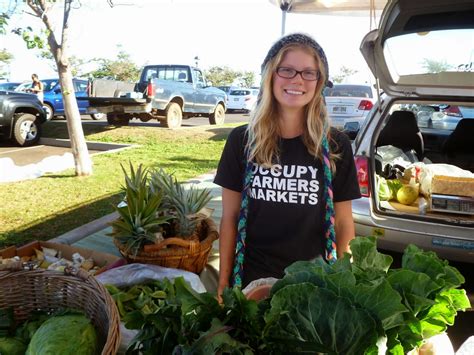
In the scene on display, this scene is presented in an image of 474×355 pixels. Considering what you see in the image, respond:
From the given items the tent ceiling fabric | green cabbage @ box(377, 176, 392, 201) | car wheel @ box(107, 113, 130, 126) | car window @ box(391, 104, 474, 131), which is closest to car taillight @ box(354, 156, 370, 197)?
green cabbage @ box(377, 176, 392, 201)

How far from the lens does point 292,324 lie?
2.67ft

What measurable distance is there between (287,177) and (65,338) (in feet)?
3.77

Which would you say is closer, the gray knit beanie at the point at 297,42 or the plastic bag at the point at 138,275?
the gray knit beanie at the point at 297,42

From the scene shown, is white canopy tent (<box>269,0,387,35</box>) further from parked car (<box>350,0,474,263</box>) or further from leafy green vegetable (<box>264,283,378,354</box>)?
leafy green vegetable (<box>264,283,378,354</box>)

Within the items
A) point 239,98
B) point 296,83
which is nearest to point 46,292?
point 296,83

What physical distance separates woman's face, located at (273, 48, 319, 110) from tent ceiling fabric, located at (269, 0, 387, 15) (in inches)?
142

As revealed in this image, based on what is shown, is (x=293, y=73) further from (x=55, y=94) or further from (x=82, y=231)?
(x=55, y=94)

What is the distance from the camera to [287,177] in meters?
1.92

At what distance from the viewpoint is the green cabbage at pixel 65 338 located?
1172 millimetres

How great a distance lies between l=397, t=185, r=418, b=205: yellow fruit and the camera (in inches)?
154

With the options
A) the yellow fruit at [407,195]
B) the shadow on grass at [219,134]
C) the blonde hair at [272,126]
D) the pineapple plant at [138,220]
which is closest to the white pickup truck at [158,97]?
the shadow on grass at [219,134]

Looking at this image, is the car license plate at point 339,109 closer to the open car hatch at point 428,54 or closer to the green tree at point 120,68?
the open car hatch at point 428,54

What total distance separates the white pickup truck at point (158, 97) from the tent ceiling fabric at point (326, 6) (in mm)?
7617

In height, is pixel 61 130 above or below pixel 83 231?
above
